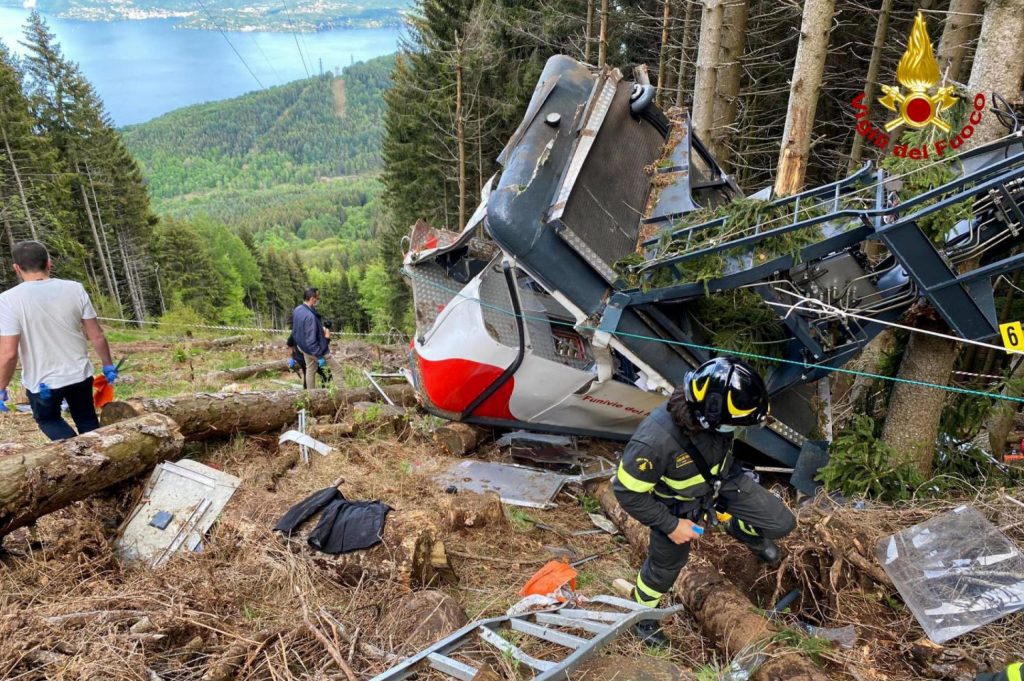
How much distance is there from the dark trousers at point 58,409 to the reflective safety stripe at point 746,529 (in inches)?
163

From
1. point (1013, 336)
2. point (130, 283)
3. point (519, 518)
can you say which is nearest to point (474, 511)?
point (519, 518)

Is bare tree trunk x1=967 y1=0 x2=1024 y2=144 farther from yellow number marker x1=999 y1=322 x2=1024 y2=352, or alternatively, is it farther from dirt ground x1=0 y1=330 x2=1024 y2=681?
dirt ground x1=0 y1=330 x2=1024 y2=681

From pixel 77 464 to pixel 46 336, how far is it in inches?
34.4

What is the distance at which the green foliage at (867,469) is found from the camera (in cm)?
349

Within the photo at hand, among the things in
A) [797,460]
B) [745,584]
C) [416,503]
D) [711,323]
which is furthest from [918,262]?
[416,503]

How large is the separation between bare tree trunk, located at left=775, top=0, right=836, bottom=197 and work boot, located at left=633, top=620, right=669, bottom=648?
4.11m

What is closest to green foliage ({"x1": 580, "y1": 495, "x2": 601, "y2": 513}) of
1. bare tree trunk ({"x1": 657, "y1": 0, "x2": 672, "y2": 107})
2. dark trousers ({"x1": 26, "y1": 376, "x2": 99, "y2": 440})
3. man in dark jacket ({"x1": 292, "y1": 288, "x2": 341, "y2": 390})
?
dark trousers ({"x1": 26, "y1": 376, "x2": 99, "y2": 440})

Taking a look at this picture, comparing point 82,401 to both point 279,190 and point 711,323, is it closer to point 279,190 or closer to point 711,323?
point 711,323

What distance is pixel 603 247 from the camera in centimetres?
388

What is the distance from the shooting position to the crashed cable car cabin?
9.87 feet

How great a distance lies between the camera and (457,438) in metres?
5.42

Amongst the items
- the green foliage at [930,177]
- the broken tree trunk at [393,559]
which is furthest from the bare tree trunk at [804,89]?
the broken tree trunk at [393,559]

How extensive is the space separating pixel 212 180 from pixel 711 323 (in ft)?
492

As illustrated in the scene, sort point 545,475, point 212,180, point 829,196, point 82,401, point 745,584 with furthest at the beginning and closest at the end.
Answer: point 212,180 < point 545,475 < point 82,401 < point 829,196 < point 745,584
